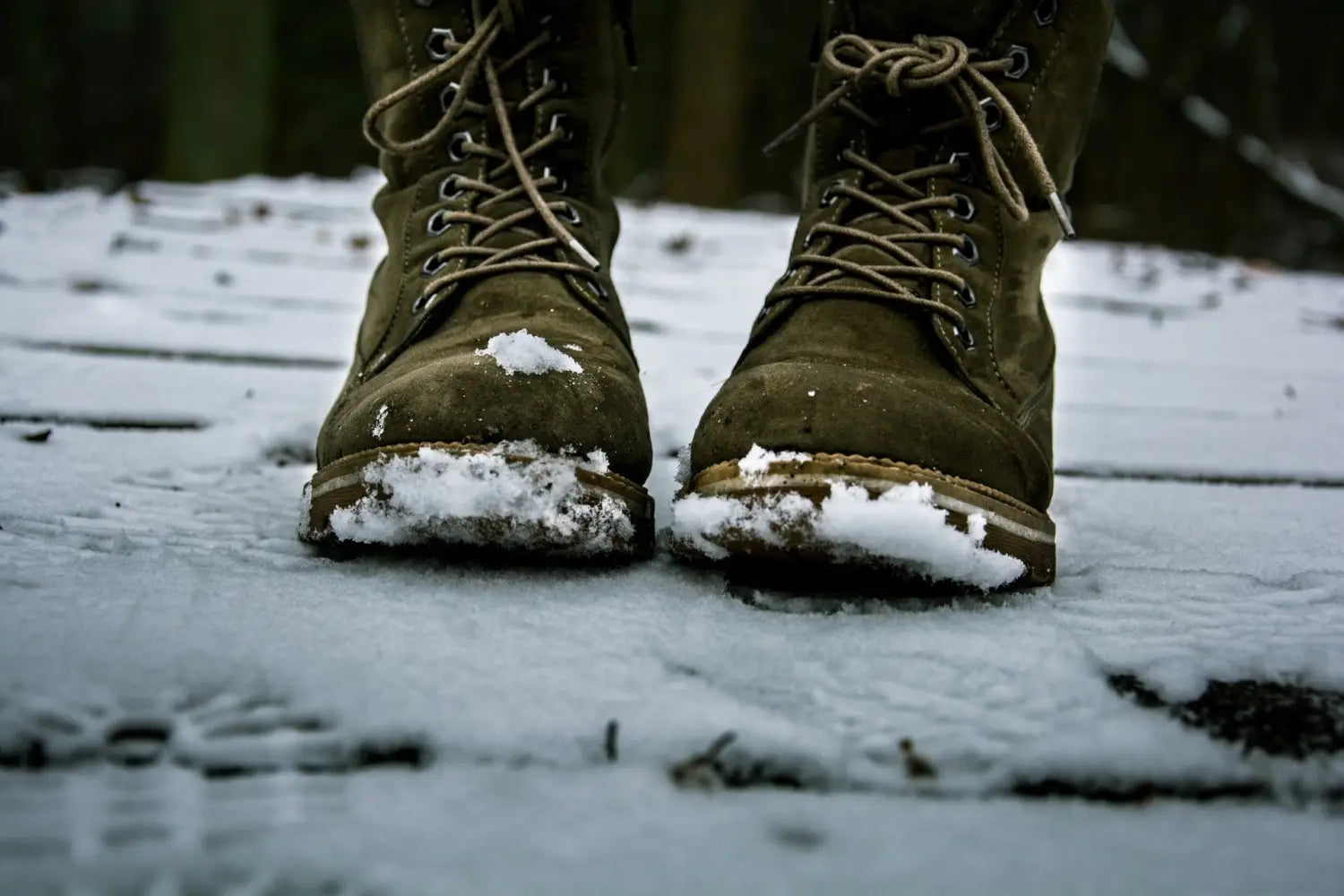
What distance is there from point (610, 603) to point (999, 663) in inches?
10.8

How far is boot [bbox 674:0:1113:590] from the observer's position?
797 mm

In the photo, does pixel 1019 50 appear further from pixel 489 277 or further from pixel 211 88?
pixel 211 88

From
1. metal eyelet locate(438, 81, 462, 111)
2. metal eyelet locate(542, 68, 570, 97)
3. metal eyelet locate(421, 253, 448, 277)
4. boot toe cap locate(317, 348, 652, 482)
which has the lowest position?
boot toe cap locate(317, 348, 652, 482)

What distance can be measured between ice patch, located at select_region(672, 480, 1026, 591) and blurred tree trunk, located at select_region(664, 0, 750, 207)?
265 inches

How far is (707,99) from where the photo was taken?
721cm

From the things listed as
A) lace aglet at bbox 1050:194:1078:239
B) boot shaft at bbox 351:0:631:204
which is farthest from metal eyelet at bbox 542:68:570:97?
lace aglet at bbox 1050:194:1078:239

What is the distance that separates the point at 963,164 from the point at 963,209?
4 cm

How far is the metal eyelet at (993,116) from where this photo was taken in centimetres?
97

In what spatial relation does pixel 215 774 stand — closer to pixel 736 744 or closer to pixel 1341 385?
pixel 736 744

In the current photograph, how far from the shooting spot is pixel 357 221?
388cm

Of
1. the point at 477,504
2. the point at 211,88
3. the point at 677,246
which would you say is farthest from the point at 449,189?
the point at 211,88

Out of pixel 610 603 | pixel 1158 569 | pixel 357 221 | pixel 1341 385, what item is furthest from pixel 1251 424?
pixel 357 221

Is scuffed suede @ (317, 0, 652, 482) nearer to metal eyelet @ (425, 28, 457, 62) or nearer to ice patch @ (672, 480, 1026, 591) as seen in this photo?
metal eyelet @ (425, 28, 457, 62)

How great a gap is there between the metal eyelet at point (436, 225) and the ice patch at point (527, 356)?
0.19 metres
